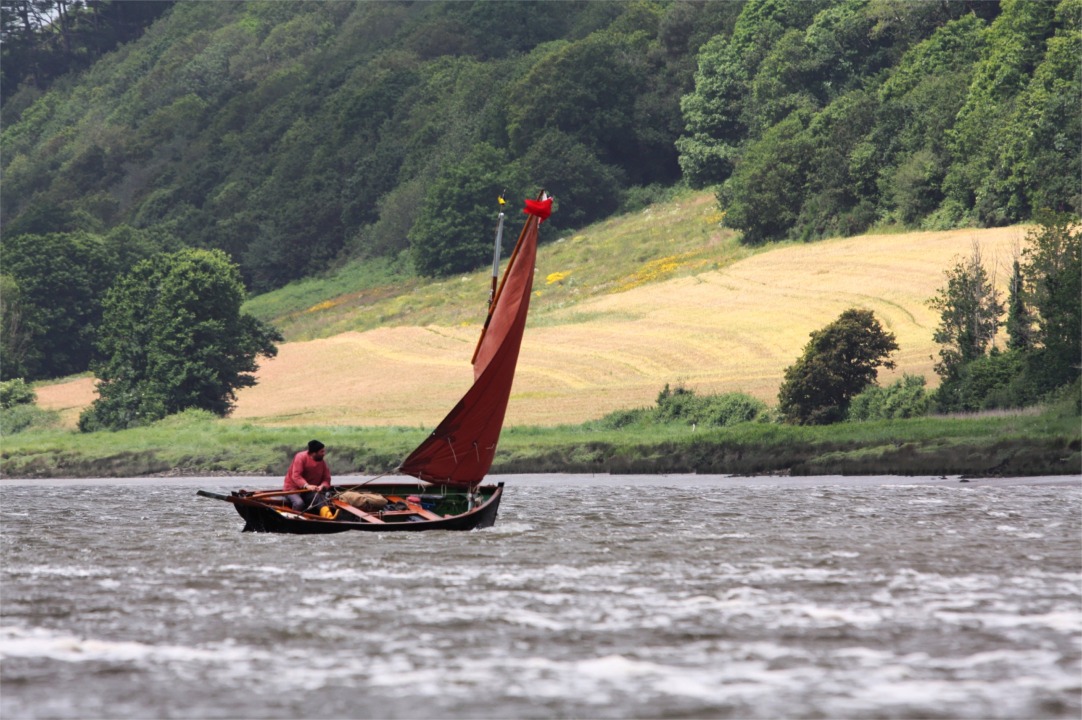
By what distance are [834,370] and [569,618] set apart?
4234cm

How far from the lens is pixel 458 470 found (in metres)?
36.5

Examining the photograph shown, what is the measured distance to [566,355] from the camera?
89.5 metres

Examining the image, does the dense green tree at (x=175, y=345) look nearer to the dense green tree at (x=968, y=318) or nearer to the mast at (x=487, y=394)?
the dense green tree at (x=968, y=318)

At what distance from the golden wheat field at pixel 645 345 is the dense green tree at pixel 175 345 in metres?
2.94

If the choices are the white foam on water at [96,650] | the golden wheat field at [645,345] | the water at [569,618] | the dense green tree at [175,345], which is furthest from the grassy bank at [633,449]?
the white foam on water at [96,650]

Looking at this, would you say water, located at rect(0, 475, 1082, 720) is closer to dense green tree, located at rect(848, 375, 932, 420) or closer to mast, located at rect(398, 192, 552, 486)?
mast, located at rect(398, 192, 552, 486)

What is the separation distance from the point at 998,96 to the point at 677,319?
104ft

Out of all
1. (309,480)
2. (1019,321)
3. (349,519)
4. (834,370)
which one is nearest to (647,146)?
(834,370)

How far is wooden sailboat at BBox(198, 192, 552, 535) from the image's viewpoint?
110ft

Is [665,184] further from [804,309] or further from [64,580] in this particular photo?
[64,580]

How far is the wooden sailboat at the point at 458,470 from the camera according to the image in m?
33.7

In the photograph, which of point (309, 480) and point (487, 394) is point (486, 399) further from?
point (309, 480)

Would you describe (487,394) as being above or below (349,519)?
above

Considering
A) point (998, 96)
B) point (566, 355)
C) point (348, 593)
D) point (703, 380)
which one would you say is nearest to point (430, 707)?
point (348, 593)
